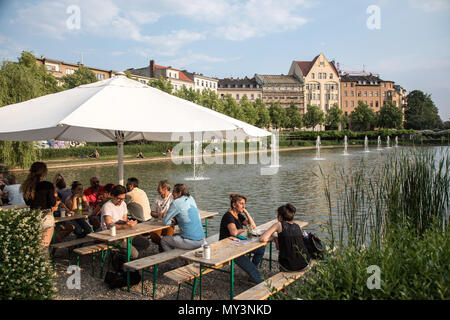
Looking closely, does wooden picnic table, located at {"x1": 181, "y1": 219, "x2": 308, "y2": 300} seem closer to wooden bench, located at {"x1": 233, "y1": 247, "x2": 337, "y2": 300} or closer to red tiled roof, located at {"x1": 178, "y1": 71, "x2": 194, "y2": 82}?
wooden bench, located at {"x1": 233, "y1": 247, "x2": 337, "y2": 300}

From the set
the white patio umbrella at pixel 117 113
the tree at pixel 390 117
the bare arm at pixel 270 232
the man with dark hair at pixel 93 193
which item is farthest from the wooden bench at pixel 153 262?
the tree at pixel 390 117

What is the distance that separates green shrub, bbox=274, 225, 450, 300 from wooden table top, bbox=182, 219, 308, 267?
1.44 m

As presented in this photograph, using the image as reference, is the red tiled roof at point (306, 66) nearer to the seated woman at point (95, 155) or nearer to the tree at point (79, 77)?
the tree at point (79, 77)

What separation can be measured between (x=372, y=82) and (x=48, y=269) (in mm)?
114513

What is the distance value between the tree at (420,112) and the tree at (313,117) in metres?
36.8

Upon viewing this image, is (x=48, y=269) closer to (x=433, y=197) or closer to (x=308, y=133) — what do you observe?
(x=433, y=197)

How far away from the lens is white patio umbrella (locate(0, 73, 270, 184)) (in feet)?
14.9

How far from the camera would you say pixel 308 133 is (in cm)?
7150

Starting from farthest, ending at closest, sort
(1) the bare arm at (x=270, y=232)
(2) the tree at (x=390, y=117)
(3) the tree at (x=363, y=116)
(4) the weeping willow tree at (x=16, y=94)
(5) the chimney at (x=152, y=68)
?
(3) the tree at (x=363, y=116), (2) the tree at (x=390, y=117), (5) the chimney at (x=152, y=68), (4) the weeping willow tree at (x=16, y=94), (1) the bare arm at (x=270, y=232)

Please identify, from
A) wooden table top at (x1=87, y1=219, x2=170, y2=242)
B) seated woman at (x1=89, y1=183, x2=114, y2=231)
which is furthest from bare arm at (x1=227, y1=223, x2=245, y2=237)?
seated woman at (x1=89, y1=183, x2=114, y2=231)

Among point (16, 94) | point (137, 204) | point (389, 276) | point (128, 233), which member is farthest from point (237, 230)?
point (16, 94)

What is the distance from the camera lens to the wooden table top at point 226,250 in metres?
4.39

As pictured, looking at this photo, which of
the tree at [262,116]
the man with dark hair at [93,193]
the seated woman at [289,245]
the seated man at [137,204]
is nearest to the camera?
the seated woman at [289,245]
